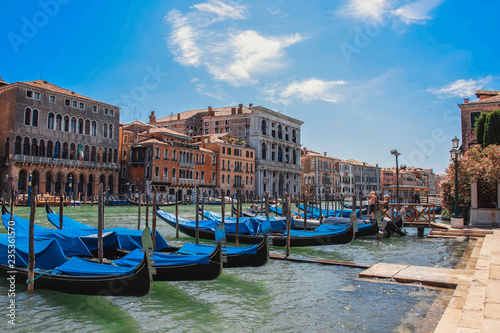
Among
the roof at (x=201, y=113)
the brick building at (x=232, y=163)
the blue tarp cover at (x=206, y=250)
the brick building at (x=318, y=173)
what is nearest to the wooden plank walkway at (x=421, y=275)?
the blue tarp cover at (x=206, y=250)

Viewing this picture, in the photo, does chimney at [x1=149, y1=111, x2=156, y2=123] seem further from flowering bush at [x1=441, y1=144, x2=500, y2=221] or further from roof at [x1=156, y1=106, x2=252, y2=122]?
flowering bush at [x1=441, y1=144, x2=500, y2=221]

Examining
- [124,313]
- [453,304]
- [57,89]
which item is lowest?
[124,313]

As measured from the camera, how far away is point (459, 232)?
1127 cm

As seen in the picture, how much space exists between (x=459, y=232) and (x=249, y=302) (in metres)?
7.93

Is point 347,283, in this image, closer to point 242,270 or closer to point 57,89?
point 242,270

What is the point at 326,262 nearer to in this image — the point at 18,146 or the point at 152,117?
the point at 18,146

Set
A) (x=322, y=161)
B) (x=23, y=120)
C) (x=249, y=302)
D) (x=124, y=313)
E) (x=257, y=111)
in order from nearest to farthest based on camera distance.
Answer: (x=124, y=313)
(x=249, y=302)
(x=23, y=120)
(x=257, y=111)
(x=322, y=161)

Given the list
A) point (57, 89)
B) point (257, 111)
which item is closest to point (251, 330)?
point (57, 89)

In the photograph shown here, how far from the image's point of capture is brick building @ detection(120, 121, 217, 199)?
3275cm

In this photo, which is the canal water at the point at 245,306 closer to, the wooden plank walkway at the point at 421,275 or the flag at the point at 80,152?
the wooden plank walkway at the point at 421,275

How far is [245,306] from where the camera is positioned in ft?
18.4

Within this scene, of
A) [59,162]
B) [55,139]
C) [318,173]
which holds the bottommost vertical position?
[59,162]

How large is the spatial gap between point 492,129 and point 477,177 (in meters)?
5.23

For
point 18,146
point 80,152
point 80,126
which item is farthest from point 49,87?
point 80,152
